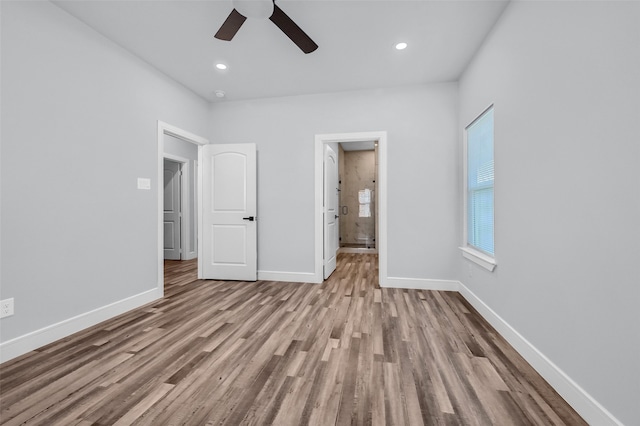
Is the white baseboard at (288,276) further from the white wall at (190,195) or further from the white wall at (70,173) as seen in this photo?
the white wall at (190,195)

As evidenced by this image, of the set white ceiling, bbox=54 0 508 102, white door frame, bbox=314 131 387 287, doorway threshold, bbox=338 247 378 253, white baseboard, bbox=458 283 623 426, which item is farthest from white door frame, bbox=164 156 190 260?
white baseboard, bbox=458 283 623 426

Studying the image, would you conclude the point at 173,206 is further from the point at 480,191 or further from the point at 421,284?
the point at 480,191

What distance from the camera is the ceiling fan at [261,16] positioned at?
1921 millimetres

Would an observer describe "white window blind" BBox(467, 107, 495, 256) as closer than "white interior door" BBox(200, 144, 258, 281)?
Yes

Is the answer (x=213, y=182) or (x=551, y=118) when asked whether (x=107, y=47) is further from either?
(x=551, y=118)

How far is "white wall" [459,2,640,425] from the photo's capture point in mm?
1186

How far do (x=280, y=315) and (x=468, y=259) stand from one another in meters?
2.16

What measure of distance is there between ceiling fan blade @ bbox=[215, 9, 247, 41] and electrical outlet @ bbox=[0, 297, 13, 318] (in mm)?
2456

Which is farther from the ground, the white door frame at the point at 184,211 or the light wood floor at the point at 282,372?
the white door frame at the point at 184,211

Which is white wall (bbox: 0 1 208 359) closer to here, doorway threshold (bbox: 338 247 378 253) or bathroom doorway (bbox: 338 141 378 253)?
doorway threshold (bbox: 338 247 378 253)

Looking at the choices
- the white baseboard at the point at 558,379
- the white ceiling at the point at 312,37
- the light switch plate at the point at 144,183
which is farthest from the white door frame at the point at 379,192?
the light switch plate at the point at 144,183

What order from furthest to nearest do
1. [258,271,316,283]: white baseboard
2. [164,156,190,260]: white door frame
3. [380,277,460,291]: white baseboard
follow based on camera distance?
[164,156,190,260]: white door frame, [258,271,316,283]: white baseboard, [380,277,460,291]: white baseboard

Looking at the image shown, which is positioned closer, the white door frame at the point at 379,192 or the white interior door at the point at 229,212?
the white door frame at the point at 379,192

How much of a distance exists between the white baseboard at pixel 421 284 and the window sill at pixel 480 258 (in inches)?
19.9
